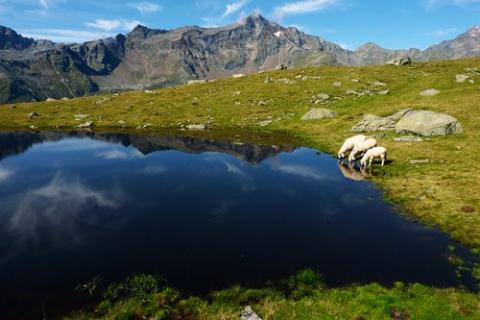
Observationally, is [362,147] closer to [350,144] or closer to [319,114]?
[350,144]

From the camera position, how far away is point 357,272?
21.7 m

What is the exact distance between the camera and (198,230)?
88.6 feet

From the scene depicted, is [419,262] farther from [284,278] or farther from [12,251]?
[12,251]

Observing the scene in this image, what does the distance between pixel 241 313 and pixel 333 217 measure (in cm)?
1447

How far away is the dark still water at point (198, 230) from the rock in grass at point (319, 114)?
29.1 m

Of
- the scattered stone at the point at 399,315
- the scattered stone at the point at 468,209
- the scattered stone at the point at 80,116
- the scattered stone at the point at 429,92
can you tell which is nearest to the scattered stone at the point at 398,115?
the scattered stone at the point at 429,92

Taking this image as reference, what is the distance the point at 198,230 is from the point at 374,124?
42.9m

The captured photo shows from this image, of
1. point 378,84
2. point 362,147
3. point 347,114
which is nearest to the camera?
point 362,147

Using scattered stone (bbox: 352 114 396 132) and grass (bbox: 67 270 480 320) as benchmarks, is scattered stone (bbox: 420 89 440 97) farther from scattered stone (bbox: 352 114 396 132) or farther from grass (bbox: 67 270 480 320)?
grass (bbox: 67 270 480 320)

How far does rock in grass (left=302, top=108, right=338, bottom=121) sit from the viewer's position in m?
74.4

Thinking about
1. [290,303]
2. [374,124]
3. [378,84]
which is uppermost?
[378,84]

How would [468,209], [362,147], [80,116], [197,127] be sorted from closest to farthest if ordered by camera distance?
[468,209]
[362,147]
[197,127]
[80,116]

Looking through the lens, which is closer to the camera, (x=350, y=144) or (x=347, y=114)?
(x=350, y=144)

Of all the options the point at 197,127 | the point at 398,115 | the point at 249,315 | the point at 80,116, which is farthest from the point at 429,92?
the point at 80,116
